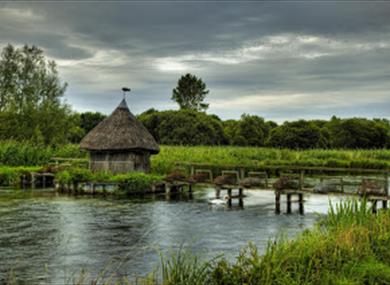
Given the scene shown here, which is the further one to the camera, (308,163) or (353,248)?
(308,163)

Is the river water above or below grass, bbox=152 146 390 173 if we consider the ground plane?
below

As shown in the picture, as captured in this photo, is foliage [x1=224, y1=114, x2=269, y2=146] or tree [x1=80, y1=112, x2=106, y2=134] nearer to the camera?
foliage [x1=224, y1=114, x2=269, y2=146]

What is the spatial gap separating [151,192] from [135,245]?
1309cm

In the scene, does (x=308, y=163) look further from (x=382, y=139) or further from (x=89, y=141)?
(x=382, y=139)

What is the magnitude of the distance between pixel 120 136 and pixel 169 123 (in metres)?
41.2

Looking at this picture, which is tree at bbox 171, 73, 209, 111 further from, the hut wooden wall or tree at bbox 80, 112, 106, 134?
the hut wooden wall

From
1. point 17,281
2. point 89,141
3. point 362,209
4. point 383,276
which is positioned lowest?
point 17,281

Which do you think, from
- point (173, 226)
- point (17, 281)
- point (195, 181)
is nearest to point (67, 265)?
point (17, 281)

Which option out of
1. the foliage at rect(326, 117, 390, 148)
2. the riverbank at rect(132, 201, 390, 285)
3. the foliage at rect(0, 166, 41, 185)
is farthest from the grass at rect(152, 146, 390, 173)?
the riverbank at rect(132, 201, 390, 285)

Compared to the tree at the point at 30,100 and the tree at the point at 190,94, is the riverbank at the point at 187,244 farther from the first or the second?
the tree at the point at 190,94

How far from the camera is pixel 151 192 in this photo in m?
27.5

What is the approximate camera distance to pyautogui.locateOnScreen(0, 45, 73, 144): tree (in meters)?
47.7

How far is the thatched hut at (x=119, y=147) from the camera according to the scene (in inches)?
1160

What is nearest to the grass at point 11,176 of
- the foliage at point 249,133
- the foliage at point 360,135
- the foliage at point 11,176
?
the foliage at point 11,176
